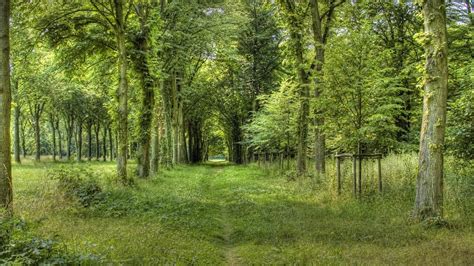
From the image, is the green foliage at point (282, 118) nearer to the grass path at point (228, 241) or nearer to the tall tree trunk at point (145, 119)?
the tall tree trunk at point (145, 119)

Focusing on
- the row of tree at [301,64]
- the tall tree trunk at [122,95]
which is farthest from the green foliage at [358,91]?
the tall tree trunk at [122,95]

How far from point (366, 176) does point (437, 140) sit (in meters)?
5.39

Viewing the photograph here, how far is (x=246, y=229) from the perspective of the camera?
10.2 m

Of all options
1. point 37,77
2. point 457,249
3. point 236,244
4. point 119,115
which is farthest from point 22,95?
point 457,249

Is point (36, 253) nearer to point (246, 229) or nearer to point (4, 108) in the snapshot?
point (4, 108)

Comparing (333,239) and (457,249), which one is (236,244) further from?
(457,249)

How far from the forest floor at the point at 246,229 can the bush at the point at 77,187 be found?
0.73ft

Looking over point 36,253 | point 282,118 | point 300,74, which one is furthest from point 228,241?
point 282,118

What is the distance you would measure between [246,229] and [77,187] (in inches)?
232

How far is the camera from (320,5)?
21797 millimetres

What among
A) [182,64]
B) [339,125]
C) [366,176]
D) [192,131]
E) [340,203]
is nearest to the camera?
[340,203]

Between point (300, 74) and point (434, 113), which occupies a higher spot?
point (300, 74)

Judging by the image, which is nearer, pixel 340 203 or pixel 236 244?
pixel 236 244

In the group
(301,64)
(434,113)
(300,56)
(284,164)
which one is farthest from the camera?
(284,164)
